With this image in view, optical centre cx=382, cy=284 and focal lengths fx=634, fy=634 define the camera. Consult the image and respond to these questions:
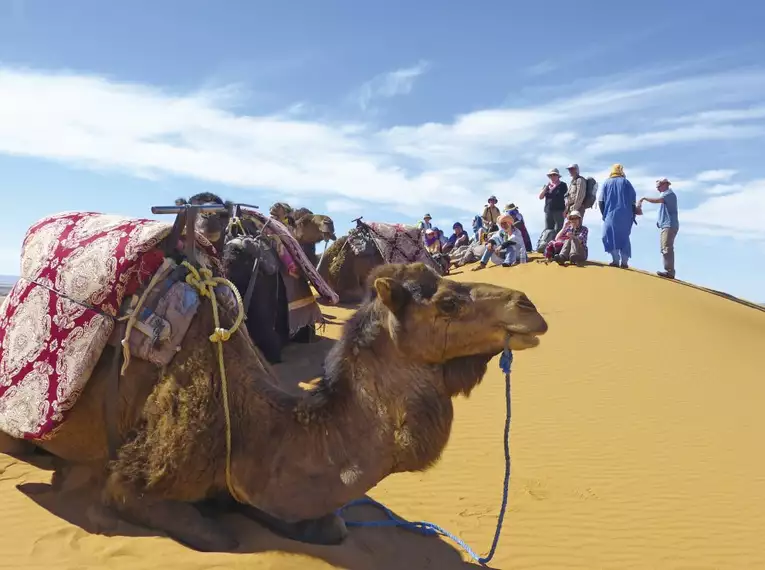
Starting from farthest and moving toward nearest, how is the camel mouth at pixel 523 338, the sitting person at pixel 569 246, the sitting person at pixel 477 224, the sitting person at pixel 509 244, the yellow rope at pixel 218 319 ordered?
1. the sitting person at pixel 477 224
2. the sitting person at pixel 509 244
3. the sitting person at pixel 569 246
4. the yellow rope at pixel 218 319
5. the camel mouth at pixel 523 338

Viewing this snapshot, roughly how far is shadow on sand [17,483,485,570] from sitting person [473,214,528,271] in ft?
44.5

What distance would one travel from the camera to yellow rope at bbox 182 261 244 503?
3.11 m

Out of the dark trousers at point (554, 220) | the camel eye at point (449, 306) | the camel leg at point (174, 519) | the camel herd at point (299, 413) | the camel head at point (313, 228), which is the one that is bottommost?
the camel leg at point (174, 519)

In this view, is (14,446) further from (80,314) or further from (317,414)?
(317,414)

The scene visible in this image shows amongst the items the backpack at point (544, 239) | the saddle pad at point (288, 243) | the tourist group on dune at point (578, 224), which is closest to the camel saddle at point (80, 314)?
the saddle pad at point (288, 243)

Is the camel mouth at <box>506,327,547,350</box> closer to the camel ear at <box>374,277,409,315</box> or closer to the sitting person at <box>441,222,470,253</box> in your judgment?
the camel ear at <box>374,277,409,315</box>

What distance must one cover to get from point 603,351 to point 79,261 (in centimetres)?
954

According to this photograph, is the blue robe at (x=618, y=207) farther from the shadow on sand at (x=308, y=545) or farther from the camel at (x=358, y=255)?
the shadow on sand at (x=308, y=545)

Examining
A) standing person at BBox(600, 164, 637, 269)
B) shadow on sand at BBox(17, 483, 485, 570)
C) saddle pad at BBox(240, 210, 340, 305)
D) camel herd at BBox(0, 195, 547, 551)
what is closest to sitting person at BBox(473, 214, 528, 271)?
standing person at BBox(600, 164, 637, 269)

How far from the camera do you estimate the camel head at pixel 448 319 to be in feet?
9.42

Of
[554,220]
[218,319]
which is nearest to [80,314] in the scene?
[218,319]

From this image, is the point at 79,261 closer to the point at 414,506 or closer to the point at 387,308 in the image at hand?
the point at 387,308

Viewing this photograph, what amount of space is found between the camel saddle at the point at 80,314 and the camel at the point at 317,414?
20 centimetres

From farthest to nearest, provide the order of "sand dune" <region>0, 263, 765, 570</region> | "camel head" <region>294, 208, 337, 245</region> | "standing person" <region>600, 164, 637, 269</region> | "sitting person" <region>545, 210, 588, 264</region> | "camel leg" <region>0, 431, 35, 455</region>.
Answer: "sitting person" <region>545, 210, 588, 264</region>
"standing person" <region>600, 164, 637, 269</region>
"camel head" <region>294, 208, 337, 245</region>
"camel leg" <region>0, 431, 35, 455</region>
"sand dune" <region>0, 263, 765, 570</region>
